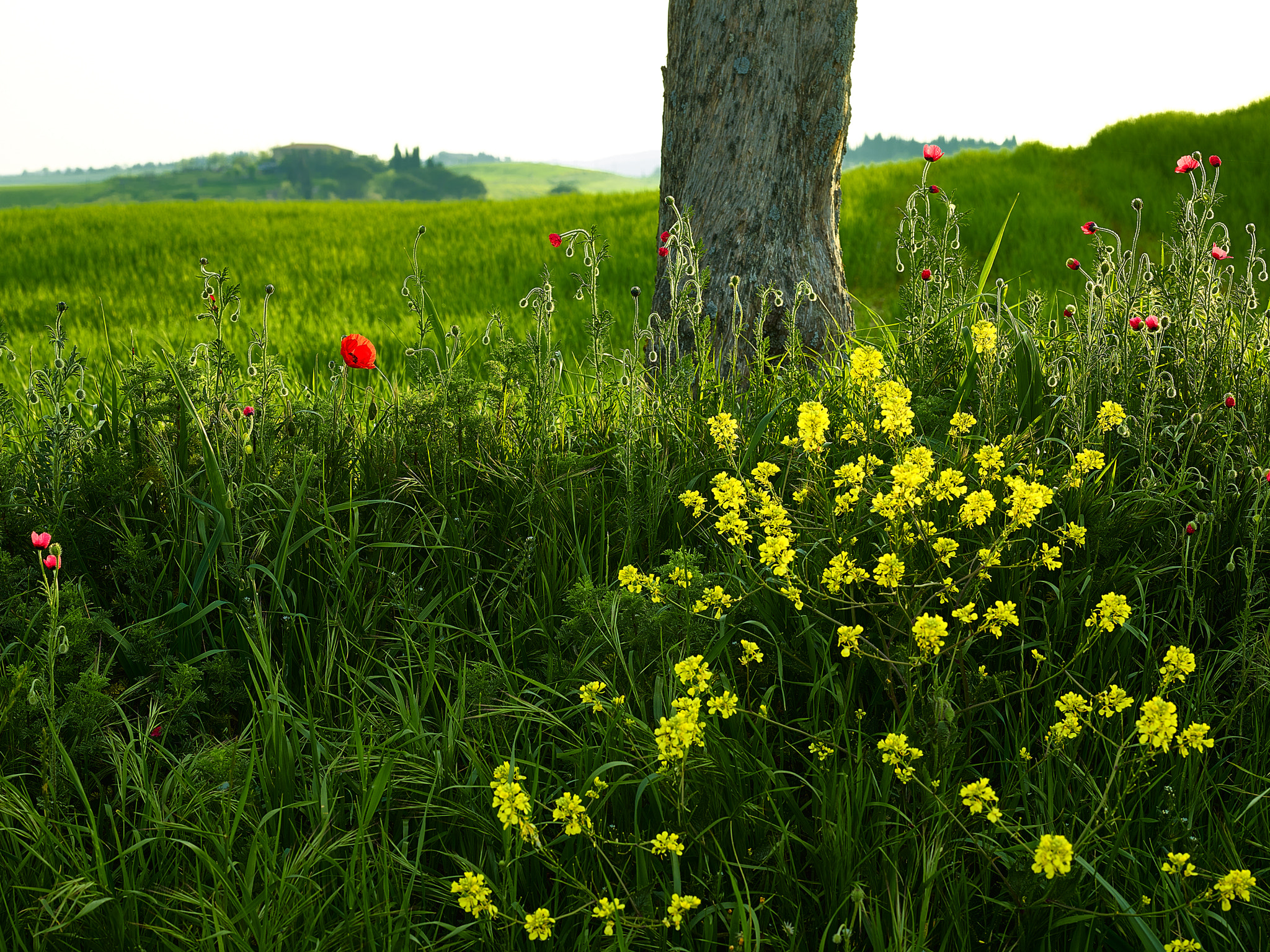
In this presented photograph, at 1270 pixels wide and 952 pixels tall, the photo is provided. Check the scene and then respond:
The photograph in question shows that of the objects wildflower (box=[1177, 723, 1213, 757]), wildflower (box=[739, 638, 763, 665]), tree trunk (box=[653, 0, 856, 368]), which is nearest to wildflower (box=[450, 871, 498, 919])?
wildflower (box=[739, 638, 763, 665])

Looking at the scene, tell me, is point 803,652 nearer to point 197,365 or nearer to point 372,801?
point 372,801

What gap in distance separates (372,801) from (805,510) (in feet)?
4.11

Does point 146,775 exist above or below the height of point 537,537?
below

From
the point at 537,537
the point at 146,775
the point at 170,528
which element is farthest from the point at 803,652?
the point at 170,528

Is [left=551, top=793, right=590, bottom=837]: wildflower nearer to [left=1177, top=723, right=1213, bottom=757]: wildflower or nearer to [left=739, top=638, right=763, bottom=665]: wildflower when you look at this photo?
[left=739, top=638, right=763, bottom=665]: wildflower

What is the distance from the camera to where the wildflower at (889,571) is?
1.55 m

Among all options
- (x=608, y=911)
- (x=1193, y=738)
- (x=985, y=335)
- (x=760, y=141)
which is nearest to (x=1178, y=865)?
(x=1193, y=738)

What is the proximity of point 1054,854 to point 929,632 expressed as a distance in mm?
392

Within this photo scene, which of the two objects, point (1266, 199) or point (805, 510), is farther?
point (1266, 199)

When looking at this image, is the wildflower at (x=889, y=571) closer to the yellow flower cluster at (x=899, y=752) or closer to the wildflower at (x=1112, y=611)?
the yellow flower cluster at (x=899, y=752)

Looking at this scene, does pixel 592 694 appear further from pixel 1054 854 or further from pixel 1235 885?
pixel 1235 885

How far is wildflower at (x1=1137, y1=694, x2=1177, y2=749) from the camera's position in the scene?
1.33m

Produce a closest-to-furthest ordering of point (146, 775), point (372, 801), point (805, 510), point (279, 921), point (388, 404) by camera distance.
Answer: point (279, 921), point (372, 801), point (146, 775), point (805, 510), point (388, 404)

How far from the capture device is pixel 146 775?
1812 millimetres
